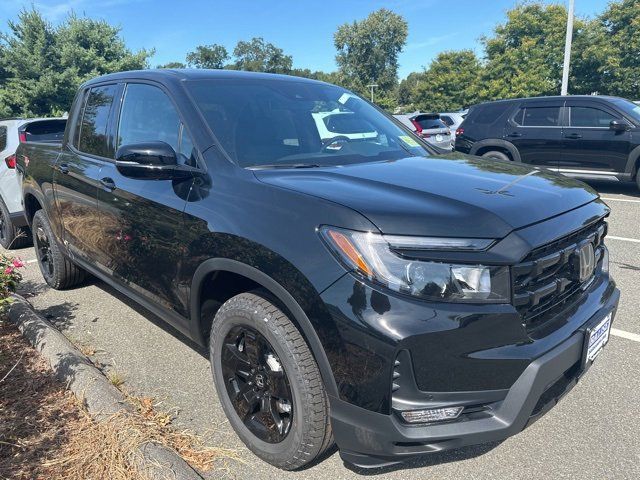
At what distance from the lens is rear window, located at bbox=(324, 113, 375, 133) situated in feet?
10.3

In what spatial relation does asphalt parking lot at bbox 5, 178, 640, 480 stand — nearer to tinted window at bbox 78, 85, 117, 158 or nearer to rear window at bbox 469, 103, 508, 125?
tinted window at bbox 78, 85, 117, 158

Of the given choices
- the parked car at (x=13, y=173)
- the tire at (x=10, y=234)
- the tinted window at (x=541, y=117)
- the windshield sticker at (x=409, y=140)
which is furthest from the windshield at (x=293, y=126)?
the tinted window at (x=541, y=117)

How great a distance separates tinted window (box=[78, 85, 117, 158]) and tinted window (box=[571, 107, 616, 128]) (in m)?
8.55

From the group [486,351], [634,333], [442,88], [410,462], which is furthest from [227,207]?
[442,88]

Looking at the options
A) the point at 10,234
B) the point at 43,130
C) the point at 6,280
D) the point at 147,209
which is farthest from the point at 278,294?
the point at 43,130

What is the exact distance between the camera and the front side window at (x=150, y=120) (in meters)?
2.75

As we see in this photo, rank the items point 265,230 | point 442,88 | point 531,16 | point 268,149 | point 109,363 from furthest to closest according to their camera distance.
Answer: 1. point 442,88
2. point 531,16
3. point 109,363
4. point 268,149
5. point 265,230

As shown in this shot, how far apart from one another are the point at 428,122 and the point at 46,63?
20.1 meters

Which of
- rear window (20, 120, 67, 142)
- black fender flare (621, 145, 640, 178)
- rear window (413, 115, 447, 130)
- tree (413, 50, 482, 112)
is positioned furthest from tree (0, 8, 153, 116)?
tree (413, 50, 482, 112)

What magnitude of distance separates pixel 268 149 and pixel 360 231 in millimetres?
1043

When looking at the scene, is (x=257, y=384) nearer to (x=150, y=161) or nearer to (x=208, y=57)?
(x=150, y=161)

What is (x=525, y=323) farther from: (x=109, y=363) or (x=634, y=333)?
(x=109, y=363)

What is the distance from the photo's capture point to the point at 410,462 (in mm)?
2350

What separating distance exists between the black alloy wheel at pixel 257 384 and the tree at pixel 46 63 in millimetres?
25878
